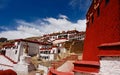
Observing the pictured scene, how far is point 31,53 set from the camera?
168 feet

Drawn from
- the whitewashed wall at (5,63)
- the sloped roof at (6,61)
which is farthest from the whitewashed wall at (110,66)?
the sloped roof at (6,61)

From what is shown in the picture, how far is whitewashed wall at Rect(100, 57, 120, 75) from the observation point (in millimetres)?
7701

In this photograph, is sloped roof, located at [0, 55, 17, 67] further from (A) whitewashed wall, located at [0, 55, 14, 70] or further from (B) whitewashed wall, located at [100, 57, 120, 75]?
(B) whitewashed wall, located at [100, 57, 120, 75]

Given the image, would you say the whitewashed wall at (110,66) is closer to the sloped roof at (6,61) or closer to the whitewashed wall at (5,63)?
the whitewashed wall at (5,63)

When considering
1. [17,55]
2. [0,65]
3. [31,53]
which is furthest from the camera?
[31,53]

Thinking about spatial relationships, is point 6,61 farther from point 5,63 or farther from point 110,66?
point 110,66

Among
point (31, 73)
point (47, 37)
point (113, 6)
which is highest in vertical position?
point (47, 37)

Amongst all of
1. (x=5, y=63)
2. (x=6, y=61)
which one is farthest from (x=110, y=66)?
(x=5, y=63)

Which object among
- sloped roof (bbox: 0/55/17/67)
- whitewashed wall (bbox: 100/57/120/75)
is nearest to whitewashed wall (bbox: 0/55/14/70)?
sloped roof (bbox: 0/55/17/67)

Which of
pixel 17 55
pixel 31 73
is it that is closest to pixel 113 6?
pixel 31 73

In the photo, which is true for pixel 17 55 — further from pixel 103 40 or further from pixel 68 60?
pixel 103 40

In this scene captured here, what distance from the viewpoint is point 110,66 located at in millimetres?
8039

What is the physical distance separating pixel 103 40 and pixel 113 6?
2.11m

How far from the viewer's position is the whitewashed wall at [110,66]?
770cm
